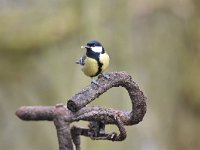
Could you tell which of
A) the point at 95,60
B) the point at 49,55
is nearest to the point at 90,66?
the point at 95,60

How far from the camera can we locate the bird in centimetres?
58

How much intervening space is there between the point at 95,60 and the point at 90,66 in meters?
0.01

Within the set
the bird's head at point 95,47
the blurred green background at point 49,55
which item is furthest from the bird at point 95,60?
the blurred green background at point 49,55

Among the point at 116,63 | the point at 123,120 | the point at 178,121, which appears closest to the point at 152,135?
the point at 178,121

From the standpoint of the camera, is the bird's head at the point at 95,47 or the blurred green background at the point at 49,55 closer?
the bird's head at the point at 95,47

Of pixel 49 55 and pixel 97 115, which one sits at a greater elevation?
pixel 49 55

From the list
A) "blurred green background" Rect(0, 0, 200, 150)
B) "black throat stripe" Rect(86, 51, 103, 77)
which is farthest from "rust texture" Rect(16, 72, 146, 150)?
"blurred green background" Rect(0, 0, 200, 150)

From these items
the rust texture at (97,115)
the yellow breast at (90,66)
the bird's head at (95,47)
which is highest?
the bird's head at (95,47)

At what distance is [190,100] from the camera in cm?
326

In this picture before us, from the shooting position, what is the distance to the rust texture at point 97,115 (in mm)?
545

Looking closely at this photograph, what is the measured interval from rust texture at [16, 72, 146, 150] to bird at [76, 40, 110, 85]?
0.05 feet

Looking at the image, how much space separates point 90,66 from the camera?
594 mm

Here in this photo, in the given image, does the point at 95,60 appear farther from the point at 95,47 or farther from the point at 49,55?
the point at 49,55

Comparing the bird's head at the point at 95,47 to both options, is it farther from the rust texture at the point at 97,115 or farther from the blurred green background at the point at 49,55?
the blurred green background at the point at 49,55
